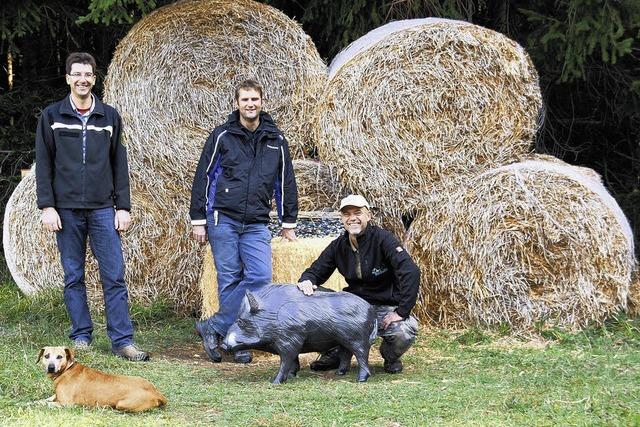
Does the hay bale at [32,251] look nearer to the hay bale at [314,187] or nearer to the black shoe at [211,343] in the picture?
the black shoe at [211,343]

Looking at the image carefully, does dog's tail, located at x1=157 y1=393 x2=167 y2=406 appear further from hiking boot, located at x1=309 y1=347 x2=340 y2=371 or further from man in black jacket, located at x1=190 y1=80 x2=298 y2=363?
man in black jacket, located at x1=190 y1=80 x2=298 y2=363

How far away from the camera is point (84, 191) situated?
7113 mm

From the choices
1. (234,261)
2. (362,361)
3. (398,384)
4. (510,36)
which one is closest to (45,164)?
(234,261)

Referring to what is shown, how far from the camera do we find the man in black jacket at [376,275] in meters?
6.61

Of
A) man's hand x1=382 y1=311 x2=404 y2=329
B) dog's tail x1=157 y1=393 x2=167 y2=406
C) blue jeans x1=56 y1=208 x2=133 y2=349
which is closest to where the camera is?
dog's tail x1=157 y1=393 x2=167 y2=406

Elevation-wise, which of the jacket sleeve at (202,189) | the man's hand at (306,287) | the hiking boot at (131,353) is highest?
the jacket sleeve at (202,189)

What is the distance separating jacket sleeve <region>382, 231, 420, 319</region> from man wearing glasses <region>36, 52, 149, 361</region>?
1891 millimetres

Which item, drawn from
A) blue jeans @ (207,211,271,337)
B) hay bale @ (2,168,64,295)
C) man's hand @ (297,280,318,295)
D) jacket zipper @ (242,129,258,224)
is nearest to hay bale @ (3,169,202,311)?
hay bale @ (2,168,64,295)

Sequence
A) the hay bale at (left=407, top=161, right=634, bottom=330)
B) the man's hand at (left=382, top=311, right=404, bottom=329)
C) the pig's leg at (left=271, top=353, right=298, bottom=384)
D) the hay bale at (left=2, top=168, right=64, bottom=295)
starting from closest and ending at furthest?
the pig's leg at (left=271, top=353, right=298, bottom=384) → the man's hand at (left=382, top=311, right=404, bottom=329) → the hay bale at (left=407, top=161, right=634, bottom=330) → the hay bale at (left=2, top=168, right=64, bottom=295)

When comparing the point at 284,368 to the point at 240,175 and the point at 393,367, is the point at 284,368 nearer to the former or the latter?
the point at 393,367

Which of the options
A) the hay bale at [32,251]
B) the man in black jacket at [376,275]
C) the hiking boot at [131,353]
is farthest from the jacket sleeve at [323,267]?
the hay bale at [32,251]

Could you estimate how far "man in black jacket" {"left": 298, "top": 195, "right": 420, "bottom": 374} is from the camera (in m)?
6.61

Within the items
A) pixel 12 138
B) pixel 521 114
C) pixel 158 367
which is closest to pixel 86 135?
pixel 158 367

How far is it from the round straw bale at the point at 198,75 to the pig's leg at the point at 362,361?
117 inches
